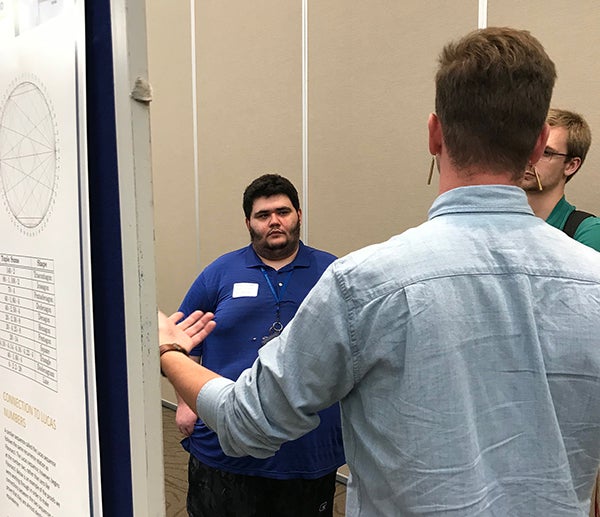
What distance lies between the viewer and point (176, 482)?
9.48 ft

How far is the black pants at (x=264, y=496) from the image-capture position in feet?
5.47

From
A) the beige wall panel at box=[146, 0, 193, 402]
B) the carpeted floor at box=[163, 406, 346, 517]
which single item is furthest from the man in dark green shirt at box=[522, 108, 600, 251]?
the beige wall panel at box=[146, 0, 193, 402]

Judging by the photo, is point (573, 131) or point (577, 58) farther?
point (577, 58)

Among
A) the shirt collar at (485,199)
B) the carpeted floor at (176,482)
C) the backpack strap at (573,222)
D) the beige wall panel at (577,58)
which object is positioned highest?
the beige wall panel at (577,58)

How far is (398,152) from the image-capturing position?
250 cm

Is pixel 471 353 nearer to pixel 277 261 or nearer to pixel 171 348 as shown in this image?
pixel 171 348

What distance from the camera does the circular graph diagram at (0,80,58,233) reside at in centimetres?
58

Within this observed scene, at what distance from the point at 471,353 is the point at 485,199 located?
0.71 ft

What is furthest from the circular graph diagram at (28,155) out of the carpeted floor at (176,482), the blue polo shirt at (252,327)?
the carpeted floor at (176,482)

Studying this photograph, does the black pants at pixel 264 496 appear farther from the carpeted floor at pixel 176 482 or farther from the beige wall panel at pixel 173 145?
the beige wall panel at pixel 173 145

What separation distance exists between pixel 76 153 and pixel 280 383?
0.43m

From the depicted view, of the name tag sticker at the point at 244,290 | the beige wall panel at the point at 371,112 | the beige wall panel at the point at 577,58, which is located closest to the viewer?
the name tag sticker at the point at 244,290

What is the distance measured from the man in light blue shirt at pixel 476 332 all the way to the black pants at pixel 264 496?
983 millimetres

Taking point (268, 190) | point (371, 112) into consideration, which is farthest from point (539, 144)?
point (371, 112)
